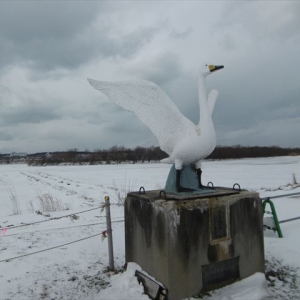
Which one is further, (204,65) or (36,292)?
(204,65)

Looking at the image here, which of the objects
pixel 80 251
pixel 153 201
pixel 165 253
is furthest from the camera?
pixel 80 251

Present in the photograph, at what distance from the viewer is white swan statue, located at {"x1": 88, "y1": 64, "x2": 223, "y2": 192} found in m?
4.04

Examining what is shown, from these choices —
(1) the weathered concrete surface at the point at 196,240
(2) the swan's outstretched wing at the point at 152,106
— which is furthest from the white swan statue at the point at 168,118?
(1) the weathered concrete surface at the point at 196,240

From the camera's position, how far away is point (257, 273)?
4.13m

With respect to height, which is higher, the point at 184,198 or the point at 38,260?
the point at 184,198

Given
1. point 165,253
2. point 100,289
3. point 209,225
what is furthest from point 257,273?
point 100,289

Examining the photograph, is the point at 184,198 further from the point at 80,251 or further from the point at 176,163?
the point at 80,251

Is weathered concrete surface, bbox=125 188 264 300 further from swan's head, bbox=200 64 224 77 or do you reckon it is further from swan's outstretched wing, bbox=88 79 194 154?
swan's head, bbox=200 64 224 77

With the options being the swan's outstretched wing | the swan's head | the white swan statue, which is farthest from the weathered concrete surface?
the swan's head

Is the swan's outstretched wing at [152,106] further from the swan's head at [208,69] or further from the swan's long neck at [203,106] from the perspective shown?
the swan's head at [208,69]

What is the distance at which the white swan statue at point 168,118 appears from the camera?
4039 millimetres

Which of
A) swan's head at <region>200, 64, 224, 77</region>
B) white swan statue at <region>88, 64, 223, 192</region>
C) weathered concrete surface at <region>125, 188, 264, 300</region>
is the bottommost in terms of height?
weathered concrete surface at <region>125, 188, 264, 300</region>

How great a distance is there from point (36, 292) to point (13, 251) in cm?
184

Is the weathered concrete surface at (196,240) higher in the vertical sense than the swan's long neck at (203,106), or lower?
lower
